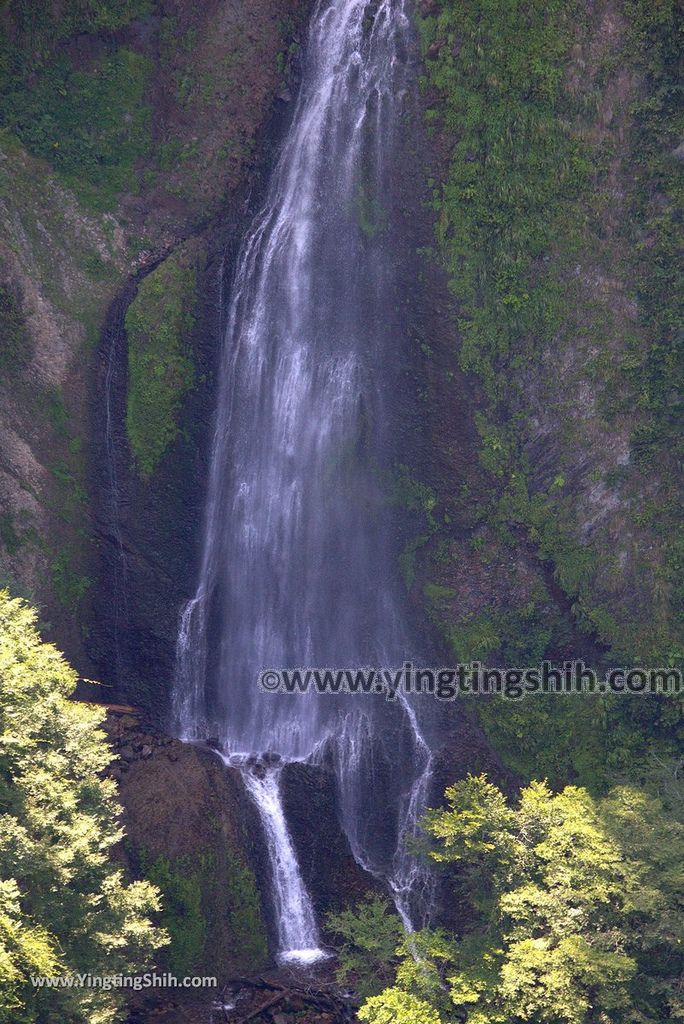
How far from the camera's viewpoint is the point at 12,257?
23.1 metres

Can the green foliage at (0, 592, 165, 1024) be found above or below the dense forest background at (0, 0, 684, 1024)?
below

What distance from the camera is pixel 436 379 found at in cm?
2359

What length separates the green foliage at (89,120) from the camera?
79.2 ft

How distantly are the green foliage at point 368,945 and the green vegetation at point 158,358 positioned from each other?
10.7 metres

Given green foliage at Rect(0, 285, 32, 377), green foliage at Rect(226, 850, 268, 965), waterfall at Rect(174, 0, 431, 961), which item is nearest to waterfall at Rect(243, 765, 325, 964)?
waterfall at Rect(174, 0, 431, 961)

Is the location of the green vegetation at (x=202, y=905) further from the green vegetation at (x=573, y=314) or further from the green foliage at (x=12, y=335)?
the green foliage at (x=12, y=335)

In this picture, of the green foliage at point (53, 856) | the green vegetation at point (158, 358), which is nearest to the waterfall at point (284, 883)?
the green foliage at point (53, 856)

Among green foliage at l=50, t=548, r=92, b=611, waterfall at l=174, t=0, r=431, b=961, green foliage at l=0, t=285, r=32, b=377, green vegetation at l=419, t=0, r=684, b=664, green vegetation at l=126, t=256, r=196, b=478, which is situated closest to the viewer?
green vegetation at l=419, t=0, r=684, b=664

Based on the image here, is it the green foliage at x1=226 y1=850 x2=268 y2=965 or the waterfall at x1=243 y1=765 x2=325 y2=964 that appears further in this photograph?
the waterfall at x1=243 y1=765 x2=325 y2=964

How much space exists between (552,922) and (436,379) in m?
11.6

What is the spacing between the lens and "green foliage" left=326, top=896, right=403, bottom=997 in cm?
1977

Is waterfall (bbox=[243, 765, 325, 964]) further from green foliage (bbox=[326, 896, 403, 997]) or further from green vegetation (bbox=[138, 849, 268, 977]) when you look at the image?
green foliage (bbox=[326, 896, 403, 997])

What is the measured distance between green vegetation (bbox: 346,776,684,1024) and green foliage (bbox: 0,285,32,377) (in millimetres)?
13276

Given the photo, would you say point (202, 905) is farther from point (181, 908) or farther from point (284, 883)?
point (284, 883)
